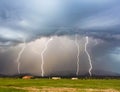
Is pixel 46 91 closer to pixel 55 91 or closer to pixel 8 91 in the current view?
pixel 55 91

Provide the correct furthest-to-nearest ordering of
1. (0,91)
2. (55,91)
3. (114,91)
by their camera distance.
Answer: (114,91)
(55,91)
(0,91)

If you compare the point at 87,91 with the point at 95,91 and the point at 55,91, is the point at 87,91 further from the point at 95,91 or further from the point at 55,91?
the point at 55,91

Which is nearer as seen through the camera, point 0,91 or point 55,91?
point 0,91

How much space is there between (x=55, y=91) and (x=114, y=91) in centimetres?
1446

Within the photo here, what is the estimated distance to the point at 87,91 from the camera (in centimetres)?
6500

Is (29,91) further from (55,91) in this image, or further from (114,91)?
(114,91)

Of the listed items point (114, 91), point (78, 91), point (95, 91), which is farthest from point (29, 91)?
point (114, 91)

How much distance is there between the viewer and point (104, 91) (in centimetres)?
6575

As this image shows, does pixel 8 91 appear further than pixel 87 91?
No

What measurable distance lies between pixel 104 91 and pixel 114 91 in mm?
2958

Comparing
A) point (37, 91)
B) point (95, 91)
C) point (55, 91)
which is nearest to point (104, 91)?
point (95, 91)

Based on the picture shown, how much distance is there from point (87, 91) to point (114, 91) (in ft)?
22.7

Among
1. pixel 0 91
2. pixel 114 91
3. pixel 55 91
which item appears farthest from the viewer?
pixel 114 91

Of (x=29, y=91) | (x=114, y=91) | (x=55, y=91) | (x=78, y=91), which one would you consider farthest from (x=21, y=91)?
(x=114, y=91)
